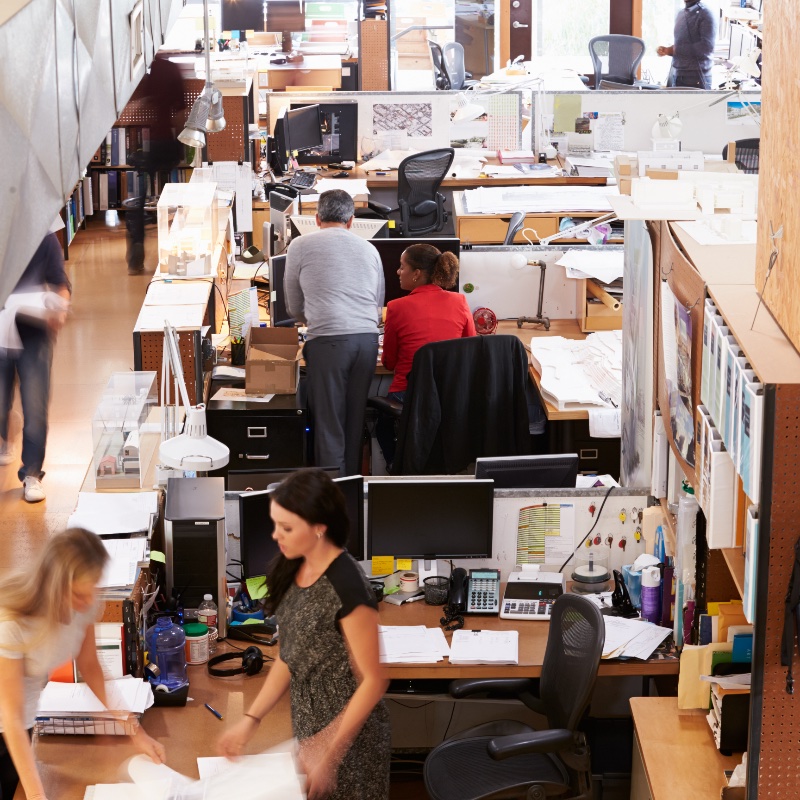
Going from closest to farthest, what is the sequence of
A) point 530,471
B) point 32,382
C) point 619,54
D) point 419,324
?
point 530,471
point 32,382
point 419,324
point 619,54

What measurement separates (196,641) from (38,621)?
962mm

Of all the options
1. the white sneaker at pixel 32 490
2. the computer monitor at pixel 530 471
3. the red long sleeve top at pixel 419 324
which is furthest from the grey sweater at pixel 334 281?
the computer monitor at pixel 530 471

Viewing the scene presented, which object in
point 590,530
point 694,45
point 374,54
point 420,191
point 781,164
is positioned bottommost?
point 590,530

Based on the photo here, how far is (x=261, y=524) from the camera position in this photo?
406 centimetres

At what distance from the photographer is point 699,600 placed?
365 cm

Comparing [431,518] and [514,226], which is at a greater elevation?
[514,226]

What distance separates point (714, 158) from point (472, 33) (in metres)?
6.81

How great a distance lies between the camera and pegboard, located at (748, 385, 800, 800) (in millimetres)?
2430

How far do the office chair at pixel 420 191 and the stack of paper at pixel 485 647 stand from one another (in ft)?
16.8

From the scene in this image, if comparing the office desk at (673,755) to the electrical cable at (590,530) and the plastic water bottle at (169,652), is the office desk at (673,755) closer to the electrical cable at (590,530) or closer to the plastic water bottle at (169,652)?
the electrical cable at (590,530)

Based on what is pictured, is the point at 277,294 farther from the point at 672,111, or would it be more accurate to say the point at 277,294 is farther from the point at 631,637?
the point at 672,111

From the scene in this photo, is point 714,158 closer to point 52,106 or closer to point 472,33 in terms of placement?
point 472,33

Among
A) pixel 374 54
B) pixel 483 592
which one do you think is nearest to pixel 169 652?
pixel 483 592

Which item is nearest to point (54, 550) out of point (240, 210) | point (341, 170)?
point (240, 210)
